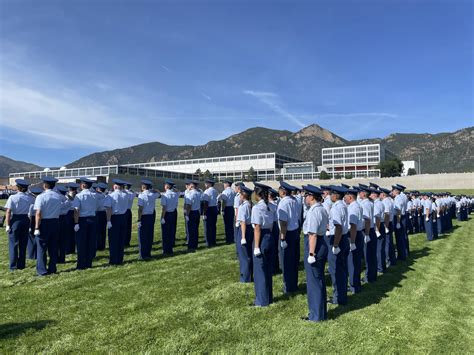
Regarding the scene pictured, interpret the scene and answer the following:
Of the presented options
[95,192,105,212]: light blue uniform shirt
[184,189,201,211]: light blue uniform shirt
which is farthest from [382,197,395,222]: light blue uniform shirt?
[95,192,105,212]: light blue uniform shirt

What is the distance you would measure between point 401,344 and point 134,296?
497cm

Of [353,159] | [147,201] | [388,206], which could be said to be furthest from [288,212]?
[353,159]

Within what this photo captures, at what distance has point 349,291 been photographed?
806cm

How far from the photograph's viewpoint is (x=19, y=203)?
9641 mm

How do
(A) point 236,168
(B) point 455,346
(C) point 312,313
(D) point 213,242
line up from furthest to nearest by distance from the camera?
(A) point 236,168 → (D) point 213,242 → (C) point 312,313 → (B) point 455,346

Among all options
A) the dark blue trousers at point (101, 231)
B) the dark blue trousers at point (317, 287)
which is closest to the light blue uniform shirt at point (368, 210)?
the dark blue trousers at point (317, 287)

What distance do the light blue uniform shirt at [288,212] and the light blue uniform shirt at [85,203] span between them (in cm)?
568

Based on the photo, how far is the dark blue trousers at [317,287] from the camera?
607cm

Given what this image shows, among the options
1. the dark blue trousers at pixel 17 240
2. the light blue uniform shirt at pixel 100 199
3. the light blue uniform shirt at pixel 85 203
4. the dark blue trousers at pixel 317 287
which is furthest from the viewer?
the light blue uniform shirt at pixel 100 199

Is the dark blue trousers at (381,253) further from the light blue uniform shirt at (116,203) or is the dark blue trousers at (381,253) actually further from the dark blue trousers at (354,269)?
the light blue uniform shirt at (116,203)

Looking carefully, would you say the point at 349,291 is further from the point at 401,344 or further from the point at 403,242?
the point at 403,242

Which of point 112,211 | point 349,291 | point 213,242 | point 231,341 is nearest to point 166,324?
point 231,341

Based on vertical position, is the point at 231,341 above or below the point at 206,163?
below

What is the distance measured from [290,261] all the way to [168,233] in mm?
5405
